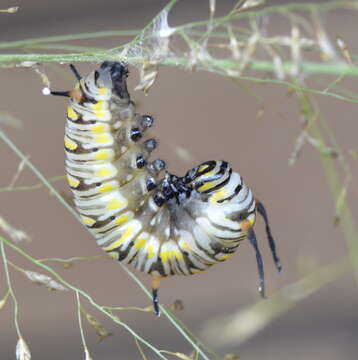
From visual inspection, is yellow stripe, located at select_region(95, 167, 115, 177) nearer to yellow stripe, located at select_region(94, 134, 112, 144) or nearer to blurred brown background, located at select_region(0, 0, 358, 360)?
yellow stripe, located at select_region(94, 134, 112, 144)

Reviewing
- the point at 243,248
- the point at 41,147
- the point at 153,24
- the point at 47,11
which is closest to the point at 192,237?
the point at 153,24

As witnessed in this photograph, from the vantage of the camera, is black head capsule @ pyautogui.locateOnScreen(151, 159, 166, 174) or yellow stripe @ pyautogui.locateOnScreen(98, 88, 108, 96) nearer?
yellow stripe @ pyautogui.locateOnScreen(98, 88, 108, 96)

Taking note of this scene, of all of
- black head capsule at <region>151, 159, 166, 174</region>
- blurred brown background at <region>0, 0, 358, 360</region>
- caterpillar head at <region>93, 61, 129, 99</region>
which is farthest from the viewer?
blurred brown background at <region>0, 0, 358, 360</region>

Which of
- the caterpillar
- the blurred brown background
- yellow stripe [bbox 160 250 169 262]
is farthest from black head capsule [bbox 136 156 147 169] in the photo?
the blurred brown background

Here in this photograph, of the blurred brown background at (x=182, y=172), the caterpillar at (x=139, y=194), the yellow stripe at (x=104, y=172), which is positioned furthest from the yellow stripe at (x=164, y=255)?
the blurred brown background at (x=182, y=172)

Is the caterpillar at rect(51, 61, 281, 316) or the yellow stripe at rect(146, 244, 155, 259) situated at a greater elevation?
the caterpillar at rect(51, 61, 281, 316)

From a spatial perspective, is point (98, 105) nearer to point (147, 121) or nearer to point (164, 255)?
point (147, 121)

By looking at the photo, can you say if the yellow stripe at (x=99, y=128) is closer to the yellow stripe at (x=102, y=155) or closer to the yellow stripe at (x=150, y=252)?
the yellow stripe at (x=102, y=155)
